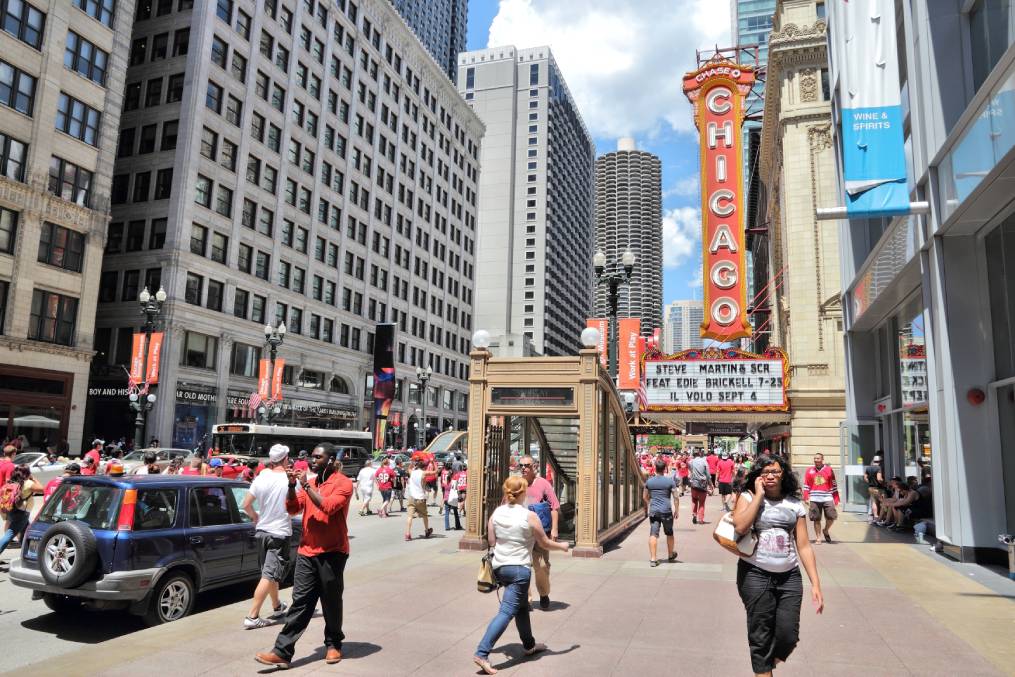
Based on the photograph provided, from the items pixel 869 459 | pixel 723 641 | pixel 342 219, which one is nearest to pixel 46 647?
pixel 723 641

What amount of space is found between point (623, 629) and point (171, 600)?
524 centimetres

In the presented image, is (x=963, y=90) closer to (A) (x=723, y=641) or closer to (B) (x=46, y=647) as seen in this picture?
(A) (x=723, y=641)

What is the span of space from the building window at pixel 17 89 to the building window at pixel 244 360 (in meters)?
18.2

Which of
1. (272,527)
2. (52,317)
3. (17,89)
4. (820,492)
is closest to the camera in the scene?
(272,527)

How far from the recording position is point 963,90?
12406 mm

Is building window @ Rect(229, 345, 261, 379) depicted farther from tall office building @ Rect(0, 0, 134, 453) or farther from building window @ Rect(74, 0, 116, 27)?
building window @ Rect(74, 0, 116, 27)

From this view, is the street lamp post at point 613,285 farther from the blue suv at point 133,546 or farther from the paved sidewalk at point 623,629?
the blue suv at point 133,546

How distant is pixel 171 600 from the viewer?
8.29 meters

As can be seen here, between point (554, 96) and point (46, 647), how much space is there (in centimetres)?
13849

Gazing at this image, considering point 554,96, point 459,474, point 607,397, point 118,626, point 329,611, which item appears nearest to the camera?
Answer: point 329,611

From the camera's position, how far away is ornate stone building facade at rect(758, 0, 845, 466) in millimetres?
30266

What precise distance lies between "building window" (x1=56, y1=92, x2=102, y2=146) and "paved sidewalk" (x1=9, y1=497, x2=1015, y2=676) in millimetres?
33236

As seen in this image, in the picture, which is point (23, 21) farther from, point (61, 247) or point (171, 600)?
point (171, 600)

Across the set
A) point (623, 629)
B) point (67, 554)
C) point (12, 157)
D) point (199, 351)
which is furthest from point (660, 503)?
point (199, 351)
